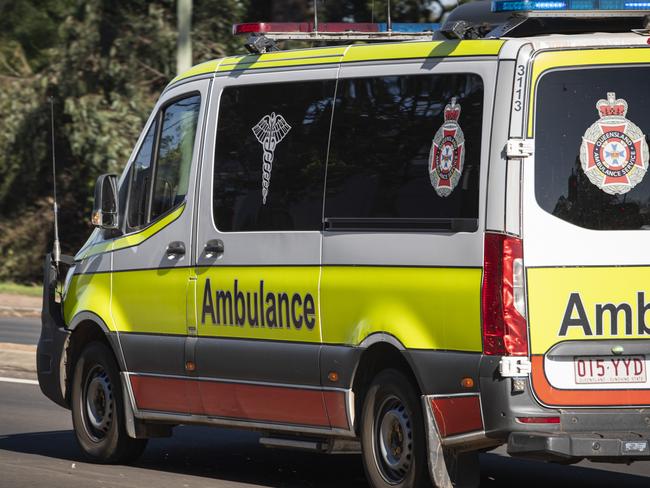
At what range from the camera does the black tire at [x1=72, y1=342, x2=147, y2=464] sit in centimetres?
951

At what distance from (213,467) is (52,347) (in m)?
1.49

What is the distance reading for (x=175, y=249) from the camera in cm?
898

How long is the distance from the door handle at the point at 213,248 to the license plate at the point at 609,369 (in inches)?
97.9

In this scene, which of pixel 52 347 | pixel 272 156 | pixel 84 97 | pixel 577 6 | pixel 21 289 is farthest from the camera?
pixel 21 289

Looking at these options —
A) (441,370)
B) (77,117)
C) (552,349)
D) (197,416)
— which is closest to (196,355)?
(197,416)

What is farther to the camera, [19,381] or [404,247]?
[19,381]

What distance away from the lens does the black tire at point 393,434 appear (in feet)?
24.6

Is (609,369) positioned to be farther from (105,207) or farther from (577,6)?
(105,207)

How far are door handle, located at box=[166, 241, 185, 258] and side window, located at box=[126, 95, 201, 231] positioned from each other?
28 centimetres

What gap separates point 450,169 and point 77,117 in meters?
20.6

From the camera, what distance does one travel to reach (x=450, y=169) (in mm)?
7352

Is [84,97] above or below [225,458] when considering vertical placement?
above

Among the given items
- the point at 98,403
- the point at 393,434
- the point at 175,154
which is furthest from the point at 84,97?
the point at 393,434

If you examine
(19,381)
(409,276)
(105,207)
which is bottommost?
(19,381)
